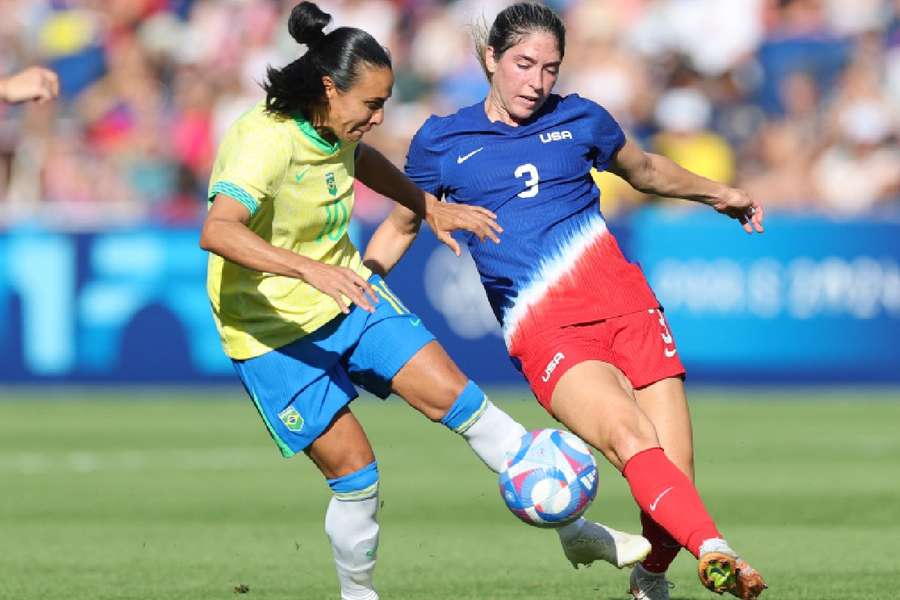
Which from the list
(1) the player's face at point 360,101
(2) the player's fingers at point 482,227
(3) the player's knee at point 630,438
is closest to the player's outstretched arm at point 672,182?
(2) the player's fingers at point 482,227

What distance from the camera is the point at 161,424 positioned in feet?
49.3

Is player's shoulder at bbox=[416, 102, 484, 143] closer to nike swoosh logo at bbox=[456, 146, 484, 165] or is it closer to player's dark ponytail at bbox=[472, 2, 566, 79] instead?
nike swoosh logo at bbox=[456, 146, 484, 165]

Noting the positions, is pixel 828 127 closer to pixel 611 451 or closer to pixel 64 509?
pixel 64 509

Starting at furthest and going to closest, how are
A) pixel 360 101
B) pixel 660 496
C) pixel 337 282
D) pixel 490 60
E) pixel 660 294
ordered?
pixel 660 294
pixel 490 60
pixel 360 101
pixel 660 496
pixel 337 282

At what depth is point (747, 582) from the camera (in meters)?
6.05

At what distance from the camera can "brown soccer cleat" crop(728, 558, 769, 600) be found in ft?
19.8

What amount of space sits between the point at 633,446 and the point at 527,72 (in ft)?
4.97

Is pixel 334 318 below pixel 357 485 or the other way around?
the other way around

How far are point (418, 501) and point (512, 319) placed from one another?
396 centimetres

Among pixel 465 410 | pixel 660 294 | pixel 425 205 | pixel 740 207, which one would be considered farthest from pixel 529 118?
pixel 660 294

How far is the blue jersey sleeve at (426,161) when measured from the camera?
7406 millimetres

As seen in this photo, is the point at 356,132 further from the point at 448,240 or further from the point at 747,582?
the point at 747,582

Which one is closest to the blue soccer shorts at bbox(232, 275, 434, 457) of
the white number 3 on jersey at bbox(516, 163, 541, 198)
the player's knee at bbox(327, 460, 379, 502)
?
the player's knee at bbox(327, 460, 379, 502)

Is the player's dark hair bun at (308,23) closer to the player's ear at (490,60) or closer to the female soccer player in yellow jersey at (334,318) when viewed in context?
the female soccer player in yellow jersey at (334,318)
